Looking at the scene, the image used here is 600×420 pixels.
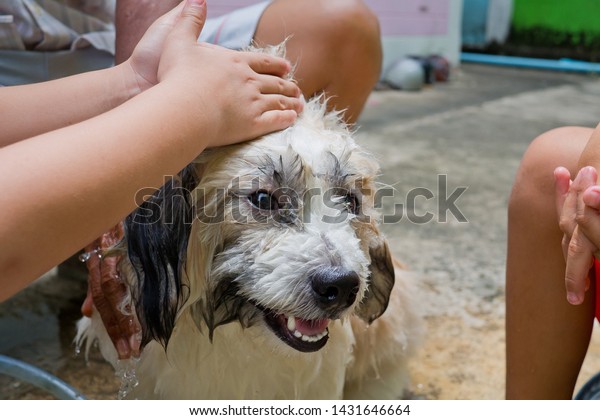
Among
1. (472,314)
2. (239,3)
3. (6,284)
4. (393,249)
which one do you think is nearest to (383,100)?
(239,3)

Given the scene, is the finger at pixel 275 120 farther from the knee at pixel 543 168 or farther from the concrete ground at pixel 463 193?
the concrete ground at pixel 463 193

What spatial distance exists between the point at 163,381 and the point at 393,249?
4.56 feet

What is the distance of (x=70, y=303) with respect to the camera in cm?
223

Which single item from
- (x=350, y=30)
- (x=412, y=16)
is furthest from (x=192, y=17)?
(x=412, y=16)

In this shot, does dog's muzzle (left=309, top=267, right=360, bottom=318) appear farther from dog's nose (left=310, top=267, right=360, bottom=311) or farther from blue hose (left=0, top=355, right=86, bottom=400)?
blue hose (left=0, top=355, right=86, bottom=400)

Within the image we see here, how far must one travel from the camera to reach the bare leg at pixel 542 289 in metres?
1.38

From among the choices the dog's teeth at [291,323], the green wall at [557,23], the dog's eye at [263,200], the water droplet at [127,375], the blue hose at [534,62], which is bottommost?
the blue hose at [534,62]

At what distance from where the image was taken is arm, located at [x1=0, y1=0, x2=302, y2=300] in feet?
2.97

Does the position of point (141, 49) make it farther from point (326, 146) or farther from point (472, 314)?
point (472, 314)

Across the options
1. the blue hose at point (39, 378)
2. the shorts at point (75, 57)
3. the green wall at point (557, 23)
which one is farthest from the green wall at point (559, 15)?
the blue hose at point (39, 378)

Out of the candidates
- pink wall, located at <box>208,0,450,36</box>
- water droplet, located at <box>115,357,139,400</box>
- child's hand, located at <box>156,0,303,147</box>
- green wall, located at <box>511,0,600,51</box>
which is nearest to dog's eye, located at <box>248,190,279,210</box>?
child's hand, located at <box>156,0,303,147</box>

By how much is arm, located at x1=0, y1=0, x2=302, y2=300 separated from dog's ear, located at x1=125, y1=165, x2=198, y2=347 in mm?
195

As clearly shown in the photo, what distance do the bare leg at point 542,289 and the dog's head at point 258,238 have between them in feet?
1.18

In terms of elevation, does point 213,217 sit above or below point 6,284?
below
